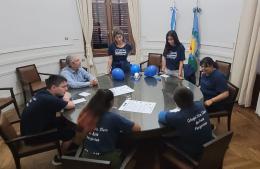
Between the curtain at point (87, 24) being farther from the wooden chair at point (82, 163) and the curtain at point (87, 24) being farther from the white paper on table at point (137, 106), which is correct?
the wooden chair at point (82, 163)

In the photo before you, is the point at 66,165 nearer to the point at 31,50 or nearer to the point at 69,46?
the point at 31,50

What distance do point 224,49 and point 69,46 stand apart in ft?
10.1

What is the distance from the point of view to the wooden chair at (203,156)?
1.55m

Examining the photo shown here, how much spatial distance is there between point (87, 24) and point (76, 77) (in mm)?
2100

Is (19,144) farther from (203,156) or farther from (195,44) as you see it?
(195,44)

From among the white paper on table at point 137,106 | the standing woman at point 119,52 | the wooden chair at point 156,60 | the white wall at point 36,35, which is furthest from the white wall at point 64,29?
the white paper on table at point 137,106

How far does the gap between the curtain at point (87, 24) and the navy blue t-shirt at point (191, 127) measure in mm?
→ 3447

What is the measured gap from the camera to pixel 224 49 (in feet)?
→ 13.8

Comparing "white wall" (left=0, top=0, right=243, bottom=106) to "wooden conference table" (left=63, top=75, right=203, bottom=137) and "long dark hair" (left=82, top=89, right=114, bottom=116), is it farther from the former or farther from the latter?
"long dark hair" (left=82, top=89, right=114, bottom=116)

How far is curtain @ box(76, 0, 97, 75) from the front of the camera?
464 centimetres

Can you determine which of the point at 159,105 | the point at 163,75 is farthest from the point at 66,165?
the point at 163,75

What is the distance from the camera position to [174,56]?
3592 millimetres

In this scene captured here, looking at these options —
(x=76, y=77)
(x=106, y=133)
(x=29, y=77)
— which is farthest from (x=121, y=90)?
(x=29, y=77)

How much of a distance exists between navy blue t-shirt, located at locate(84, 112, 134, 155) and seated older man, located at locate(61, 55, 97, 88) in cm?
125
